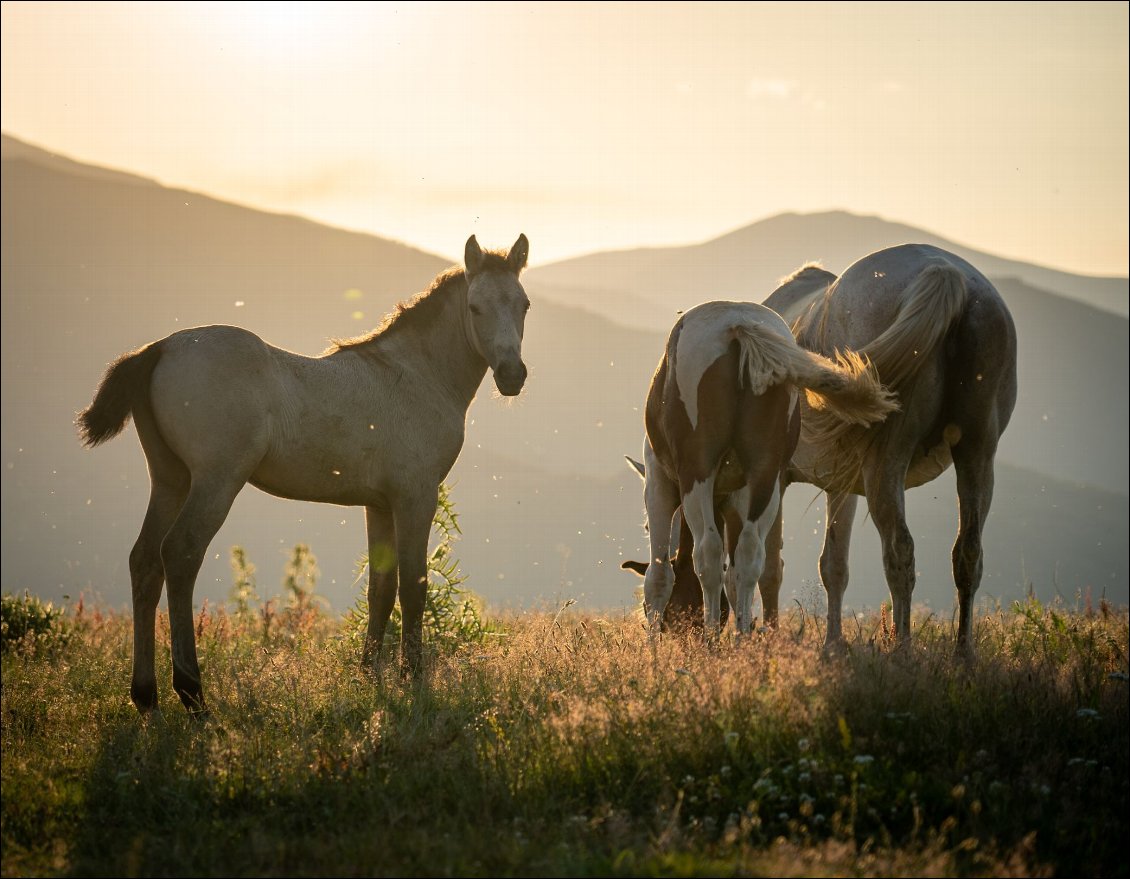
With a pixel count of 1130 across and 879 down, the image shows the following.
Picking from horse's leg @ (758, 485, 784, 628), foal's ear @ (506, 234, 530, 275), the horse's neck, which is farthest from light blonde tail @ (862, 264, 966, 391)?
the horse's neck

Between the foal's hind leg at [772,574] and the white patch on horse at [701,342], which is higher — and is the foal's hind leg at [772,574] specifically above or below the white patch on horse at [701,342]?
A: below

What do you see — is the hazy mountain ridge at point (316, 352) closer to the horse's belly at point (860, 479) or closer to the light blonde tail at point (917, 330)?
the horse's belly at point (860, 479)

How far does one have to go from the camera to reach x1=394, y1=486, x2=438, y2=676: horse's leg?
7832 millimetres

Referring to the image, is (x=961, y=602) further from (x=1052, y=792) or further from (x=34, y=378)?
(x=34, y=378)

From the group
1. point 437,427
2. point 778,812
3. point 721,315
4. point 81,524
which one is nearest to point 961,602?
point 721,315

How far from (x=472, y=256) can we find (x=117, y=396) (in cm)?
272

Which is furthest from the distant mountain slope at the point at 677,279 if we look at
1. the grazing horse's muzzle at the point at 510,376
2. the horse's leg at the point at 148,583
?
the horse's leg at the point at 148,583

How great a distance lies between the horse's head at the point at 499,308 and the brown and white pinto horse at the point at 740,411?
128 cm

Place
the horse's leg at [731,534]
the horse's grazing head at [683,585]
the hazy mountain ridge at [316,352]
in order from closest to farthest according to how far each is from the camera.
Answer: the horse's leg at [731,534] → the horse's grazing head at [683,585] → the hazy mountain ridge at [316,352]

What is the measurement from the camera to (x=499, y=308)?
803 centimetres

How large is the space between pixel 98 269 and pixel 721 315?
472ft

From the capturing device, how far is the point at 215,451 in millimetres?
6875

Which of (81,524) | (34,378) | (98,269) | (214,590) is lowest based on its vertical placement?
(214,590)

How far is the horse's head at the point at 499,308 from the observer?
7879 mm
